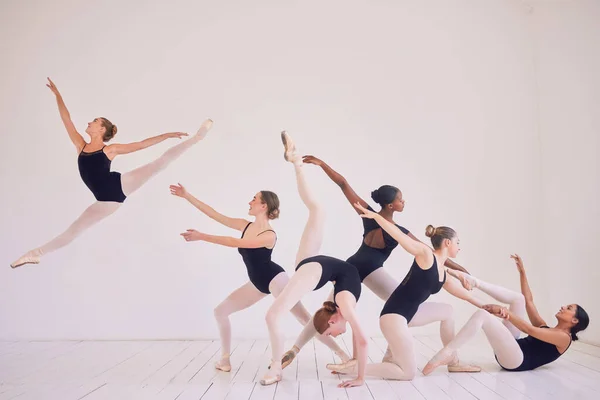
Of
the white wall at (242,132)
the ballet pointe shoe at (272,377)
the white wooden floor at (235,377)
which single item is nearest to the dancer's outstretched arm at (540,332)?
the white wooden floor at (235,377)

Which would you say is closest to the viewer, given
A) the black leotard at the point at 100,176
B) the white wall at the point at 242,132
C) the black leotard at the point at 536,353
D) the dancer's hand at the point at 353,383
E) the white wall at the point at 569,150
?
the dancer's hand at the point at 353,383

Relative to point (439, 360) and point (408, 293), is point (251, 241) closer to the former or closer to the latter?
point (408, 293)

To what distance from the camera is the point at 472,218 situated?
6211mm

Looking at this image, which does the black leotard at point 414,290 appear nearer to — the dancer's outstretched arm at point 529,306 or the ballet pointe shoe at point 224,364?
the dancer's outstretched arm at point 529,306

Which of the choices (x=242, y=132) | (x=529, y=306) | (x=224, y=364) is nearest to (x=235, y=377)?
(x=224, y=364)

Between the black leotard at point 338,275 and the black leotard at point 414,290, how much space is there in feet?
0.82

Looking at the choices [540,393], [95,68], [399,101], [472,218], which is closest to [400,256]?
[472,218]

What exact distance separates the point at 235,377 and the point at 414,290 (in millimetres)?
1362

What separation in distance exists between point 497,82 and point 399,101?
111 centimetres

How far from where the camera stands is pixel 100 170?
14.9ft

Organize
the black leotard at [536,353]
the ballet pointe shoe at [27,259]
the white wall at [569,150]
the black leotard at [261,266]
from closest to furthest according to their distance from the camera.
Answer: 1. the black leotard at [536,353]
2. the black leotard at [261,266]
3. the ballet pointe shoe at [27,259]
4. the white wall at [569,150]

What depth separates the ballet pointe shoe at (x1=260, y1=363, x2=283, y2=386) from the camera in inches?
145

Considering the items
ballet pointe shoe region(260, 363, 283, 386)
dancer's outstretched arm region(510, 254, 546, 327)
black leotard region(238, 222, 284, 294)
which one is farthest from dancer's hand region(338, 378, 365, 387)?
dancer's outstretched arm region(510, 254, 546, 327)

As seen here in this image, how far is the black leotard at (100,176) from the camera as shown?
4512 millimetres
